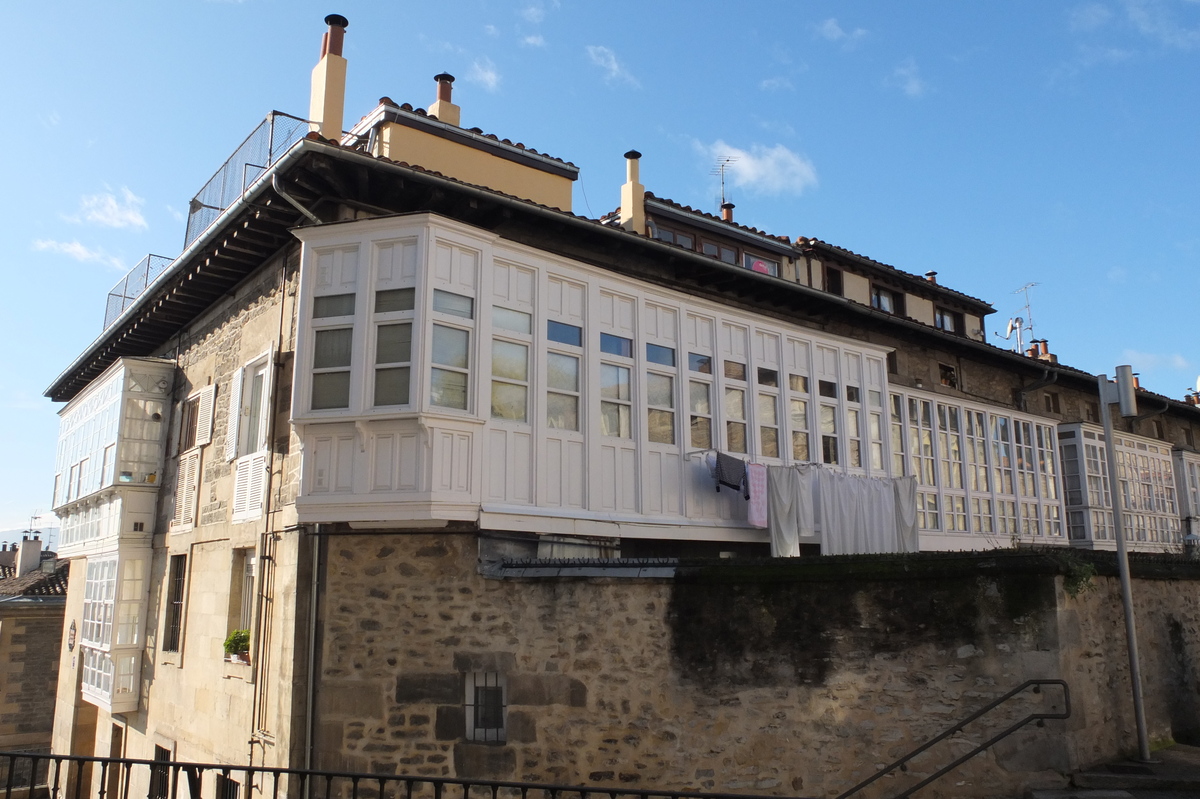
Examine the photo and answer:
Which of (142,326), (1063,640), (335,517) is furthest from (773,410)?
(142,326)

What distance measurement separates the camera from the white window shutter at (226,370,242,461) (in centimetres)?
1188

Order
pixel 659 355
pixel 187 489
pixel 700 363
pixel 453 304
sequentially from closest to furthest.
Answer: pixel 453 304, pixel 659 355, pixel 700 363, pixel 187 489

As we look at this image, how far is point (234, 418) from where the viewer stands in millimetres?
12086

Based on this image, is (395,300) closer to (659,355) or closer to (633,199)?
(659,355)

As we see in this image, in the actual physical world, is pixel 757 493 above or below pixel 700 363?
below

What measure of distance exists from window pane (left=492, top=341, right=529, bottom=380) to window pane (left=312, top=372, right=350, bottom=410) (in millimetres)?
1626

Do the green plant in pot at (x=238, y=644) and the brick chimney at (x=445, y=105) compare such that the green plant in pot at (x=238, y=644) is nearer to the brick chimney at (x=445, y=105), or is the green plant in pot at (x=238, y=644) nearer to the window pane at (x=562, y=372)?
the window pane at (x=562, y=372)

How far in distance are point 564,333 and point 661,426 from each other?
181cm

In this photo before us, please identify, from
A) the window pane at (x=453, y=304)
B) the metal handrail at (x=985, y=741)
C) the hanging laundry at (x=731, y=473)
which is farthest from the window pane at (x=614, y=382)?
the metal handrail at (x=985, y=741)

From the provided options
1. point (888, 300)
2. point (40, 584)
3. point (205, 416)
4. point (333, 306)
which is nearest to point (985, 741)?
point (333, 306)

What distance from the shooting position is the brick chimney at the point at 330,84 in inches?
467

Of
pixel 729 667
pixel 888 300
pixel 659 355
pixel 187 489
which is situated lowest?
pixel 729 667

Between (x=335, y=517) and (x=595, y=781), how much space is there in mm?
3743

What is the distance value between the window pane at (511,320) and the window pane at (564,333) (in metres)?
0.29
